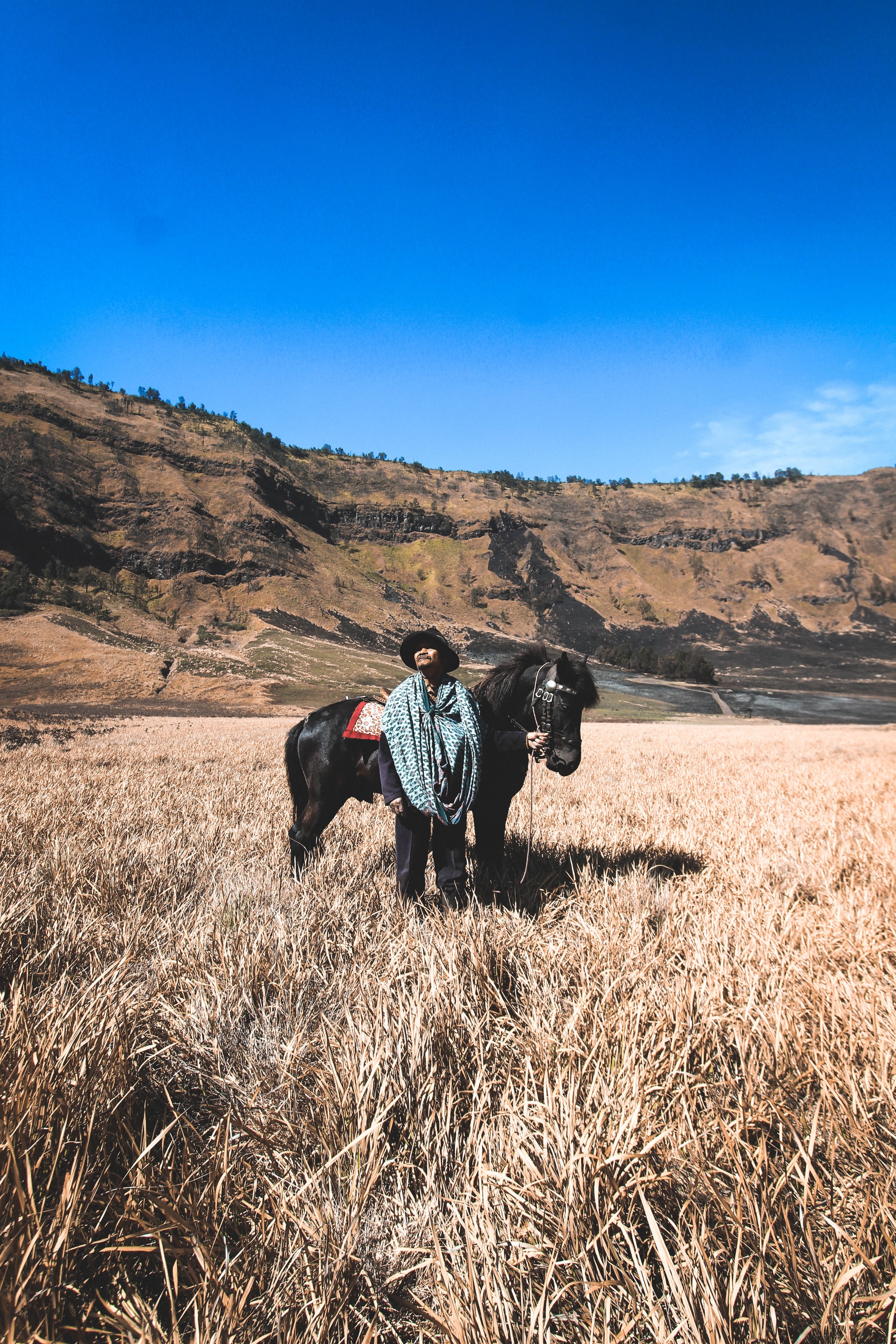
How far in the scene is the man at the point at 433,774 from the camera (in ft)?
10.9

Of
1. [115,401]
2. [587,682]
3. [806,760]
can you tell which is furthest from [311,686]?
[115,401]

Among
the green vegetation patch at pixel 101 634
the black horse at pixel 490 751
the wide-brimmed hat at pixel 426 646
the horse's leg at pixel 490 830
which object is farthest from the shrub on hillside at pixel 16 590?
the horse's leg at pixel 490 830

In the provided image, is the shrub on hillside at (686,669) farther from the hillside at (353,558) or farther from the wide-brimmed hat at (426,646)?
the wide-brimmed hat at (426,646)

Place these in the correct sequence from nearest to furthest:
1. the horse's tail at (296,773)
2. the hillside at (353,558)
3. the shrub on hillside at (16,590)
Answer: the horse's tail at (296,773) < the shrub on hillside at (16,590) < the hillside at (353,558)

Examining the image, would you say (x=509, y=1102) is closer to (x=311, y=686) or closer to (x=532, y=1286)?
(x=532, y=1286)

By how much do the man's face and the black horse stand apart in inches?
18.4

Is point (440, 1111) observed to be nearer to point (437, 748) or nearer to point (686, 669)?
point (437, 748)

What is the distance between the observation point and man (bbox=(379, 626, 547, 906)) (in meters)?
3.33

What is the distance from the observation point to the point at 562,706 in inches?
148

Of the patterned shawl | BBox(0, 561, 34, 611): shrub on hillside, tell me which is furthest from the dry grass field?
BBox(0, 561, 34, 611): shrub on hillside

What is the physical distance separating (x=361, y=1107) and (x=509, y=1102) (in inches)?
17.6

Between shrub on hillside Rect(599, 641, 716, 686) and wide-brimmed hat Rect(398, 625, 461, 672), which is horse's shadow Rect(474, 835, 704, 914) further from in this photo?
shrub on hillside Rect(599, 641, 716, 686)

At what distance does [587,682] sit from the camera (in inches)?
158

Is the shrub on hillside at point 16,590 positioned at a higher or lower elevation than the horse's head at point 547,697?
higher
